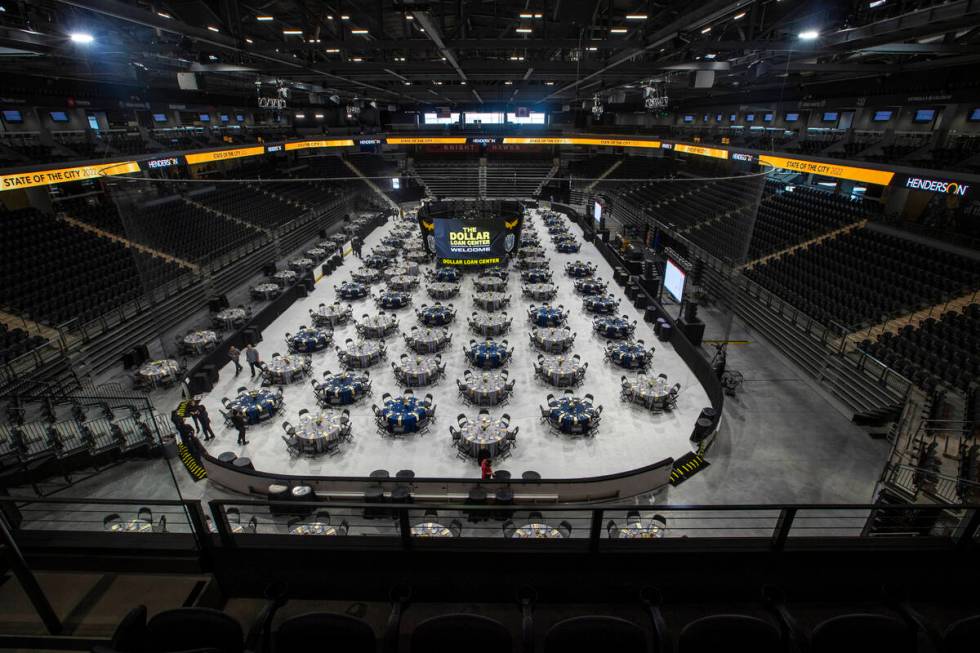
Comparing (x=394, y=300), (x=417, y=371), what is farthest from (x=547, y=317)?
(x=394, y=300)

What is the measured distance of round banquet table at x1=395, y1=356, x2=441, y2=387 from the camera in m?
13.6

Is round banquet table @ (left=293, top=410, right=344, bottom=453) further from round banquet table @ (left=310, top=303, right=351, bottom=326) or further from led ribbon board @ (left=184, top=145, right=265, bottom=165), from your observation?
led ribbon board @ (left=184, top=145, right=265, bottom=165)

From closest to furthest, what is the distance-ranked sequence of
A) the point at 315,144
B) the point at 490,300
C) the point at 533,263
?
the point at 490,300
the point at 533,263
the point at 315,144

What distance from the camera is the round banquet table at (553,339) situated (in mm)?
15438

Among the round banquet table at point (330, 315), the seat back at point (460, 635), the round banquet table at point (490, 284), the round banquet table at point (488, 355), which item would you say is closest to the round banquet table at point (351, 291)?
the round banquet table at point (330, 315)

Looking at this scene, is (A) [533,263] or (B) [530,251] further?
(B) [530,251]

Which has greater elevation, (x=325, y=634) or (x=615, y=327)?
(x=325, y=634)

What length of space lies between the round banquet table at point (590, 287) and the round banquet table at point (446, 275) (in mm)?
5754

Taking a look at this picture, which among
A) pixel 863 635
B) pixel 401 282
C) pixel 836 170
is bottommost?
pixel 401 282

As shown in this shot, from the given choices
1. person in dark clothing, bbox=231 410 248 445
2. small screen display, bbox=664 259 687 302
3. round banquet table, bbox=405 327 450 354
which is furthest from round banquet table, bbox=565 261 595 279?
person in dark clothing, bbox=231 410 248 445

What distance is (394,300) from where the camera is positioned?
19.4 meters

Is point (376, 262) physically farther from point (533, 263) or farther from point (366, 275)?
point (533, 263)

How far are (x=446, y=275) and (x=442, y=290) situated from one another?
2239 millimetres

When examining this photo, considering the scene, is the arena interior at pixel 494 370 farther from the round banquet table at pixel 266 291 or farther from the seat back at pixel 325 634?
the round banquet table at pixel 266 291
